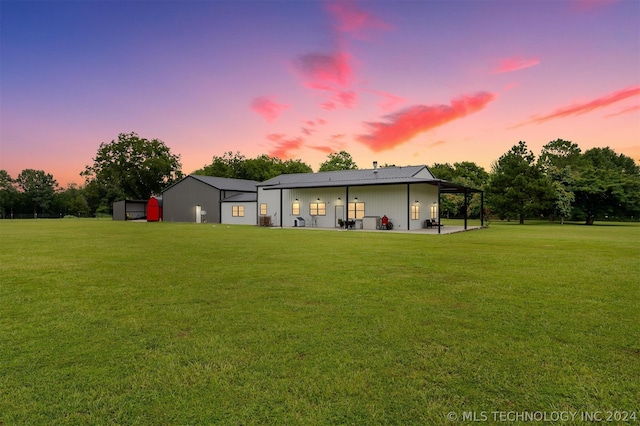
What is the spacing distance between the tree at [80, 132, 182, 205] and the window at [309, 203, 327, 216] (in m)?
39.6

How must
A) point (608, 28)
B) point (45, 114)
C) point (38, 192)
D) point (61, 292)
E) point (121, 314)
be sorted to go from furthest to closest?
point (38, 192), point (45, 114), point (608, 28), point (61, 292), point (121, 314)

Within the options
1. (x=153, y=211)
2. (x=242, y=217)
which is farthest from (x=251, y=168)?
(x=242, y=217)

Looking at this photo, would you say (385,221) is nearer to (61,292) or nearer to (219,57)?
(219,57)

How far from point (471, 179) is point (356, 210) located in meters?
30.5

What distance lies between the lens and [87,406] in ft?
8.07

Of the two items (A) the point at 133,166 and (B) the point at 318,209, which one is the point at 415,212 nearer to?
(B) the point at 318,209

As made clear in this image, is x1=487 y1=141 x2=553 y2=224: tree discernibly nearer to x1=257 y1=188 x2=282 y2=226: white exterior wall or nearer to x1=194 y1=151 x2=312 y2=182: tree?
x1=257 y1=188 x2=282 y2=226: white exterior wall

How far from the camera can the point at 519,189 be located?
31.9 m

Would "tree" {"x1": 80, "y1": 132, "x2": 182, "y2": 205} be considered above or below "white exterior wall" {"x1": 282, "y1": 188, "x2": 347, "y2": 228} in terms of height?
above

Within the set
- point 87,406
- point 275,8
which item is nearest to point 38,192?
point 275,8

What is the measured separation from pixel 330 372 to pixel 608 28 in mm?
22912

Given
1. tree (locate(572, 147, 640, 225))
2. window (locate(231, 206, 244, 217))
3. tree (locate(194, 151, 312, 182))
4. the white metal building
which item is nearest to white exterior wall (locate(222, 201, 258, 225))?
window (locate(231, 206, 244, 217))

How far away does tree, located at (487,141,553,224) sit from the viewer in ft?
102

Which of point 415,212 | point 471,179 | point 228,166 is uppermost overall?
point 228,166
